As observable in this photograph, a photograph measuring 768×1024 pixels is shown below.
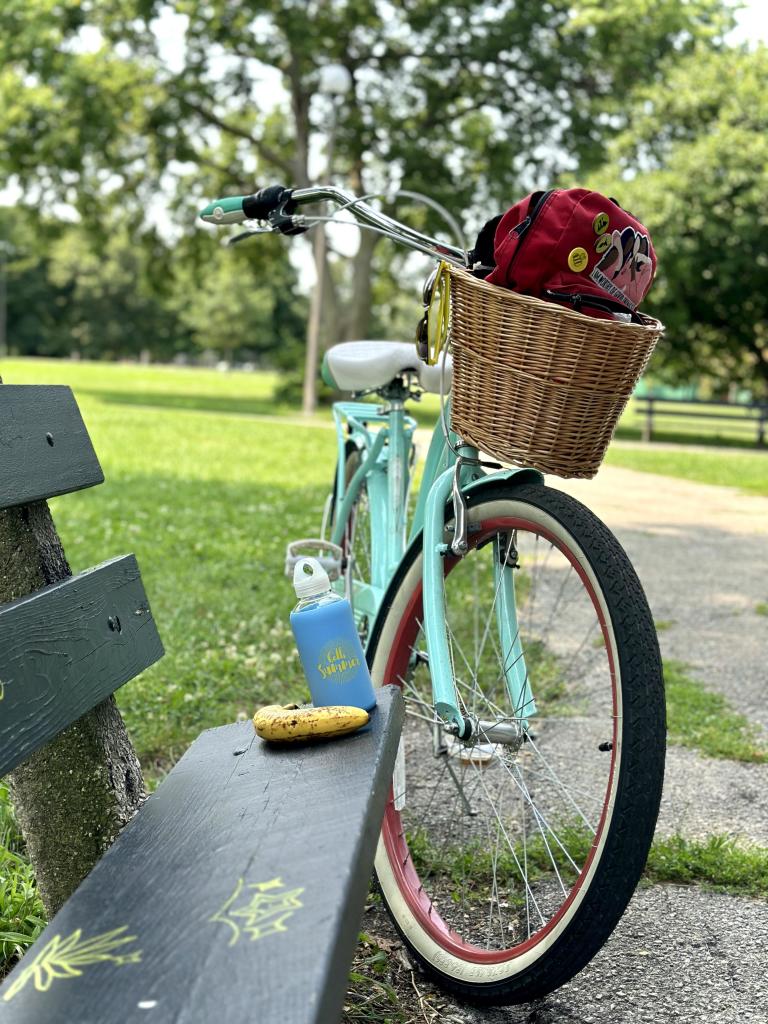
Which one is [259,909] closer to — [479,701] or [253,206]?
[479,701]

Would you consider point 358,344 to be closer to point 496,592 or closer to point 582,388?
point 496,592

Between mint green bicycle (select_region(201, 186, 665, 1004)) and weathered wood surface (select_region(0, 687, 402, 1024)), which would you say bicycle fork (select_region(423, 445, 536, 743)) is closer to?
mint green bicycle (select_region(201, 186, 665, 1004))

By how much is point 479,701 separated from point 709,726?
1680 mm

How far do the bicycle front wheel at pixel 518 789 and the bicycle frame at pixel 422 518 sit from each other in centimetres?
2

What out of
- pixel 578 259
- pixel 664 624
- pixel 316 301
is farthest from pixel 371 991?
pixel 316 301

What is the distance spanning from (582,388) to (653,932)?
1.17m

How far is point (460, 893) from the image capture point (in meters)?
2.52

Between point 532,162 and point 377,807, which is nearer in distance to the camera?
point 377,807

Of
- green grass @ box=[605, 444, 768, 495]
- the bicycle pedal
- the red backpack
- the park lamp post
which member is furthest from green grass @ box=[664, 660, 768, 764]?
the park lamp post

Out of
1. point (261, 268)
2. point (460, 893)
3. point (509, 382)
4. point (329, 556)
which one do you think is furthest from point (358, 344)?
point (261, 268)

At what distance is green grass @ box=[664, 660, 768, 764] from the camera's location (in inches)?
139

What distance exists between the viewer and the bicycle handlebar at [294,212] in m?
2.25

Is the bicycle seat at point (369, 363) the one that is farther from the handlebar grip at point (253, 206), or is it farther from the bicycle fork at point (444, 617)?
the bicycle fork at point (444, 617)

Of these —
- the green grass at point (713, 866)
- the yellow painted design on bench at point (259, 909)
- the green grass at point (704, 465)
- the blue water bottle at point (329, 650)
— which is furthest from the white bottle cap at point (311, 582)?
the green grass at point (704, 465)
